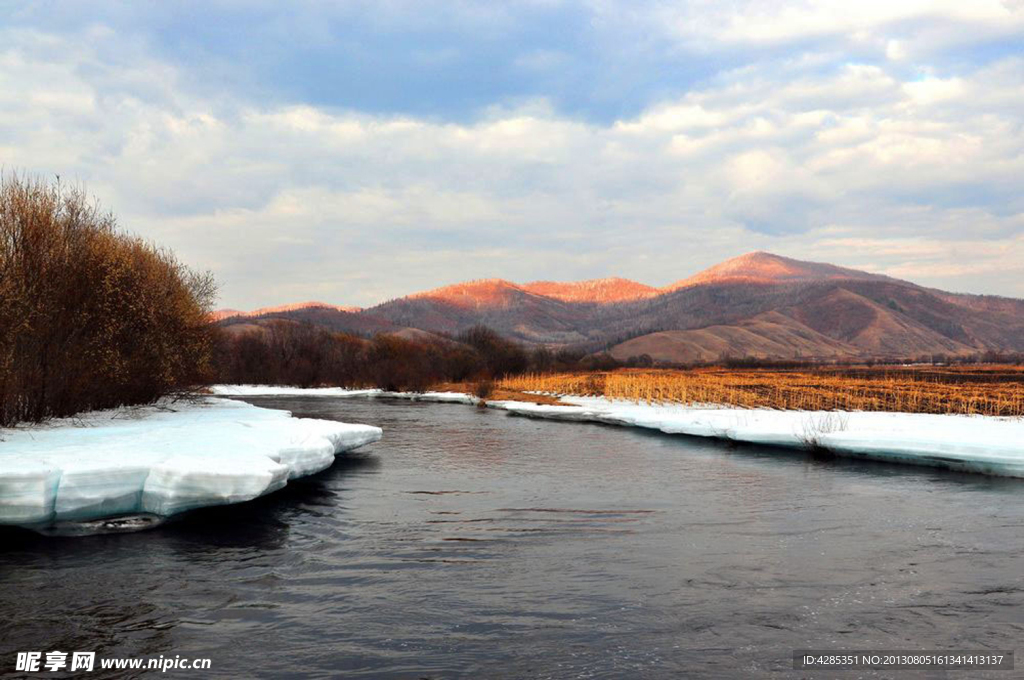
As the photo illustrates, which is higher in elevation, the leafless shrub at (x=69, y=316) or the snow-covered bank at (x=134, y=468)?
the leafless shrub at (x=69, y=316)

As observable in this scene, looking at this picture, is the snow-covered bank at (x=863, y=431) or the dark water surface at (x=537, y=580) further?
the snow-covered bank at (x=863, y=431)

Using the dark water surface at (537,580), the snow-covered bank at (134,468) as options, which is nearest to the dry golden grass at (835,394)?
the dark water surface at (537,580)

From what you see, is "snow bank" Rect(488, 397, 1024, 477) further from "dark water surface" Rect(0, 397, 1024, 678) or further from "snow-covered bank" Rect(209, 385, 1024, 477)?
"dark water surface" Rect(0, 397, 1024, 678)

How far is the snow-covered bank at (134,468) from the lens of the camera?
1170 centimetres

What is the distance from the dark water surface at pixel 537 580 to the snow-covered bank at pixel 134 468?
0.69 meters

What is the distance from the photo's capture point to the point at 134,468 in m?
12.6

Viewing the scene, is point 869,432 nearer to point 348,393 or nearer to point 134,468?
point 134,468

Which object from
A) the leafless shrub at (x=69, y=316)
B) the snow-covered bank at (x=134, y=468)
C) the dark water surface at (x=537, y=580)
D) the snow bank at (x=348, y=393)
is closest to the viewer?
the dark water surface at (x=537, y=580)

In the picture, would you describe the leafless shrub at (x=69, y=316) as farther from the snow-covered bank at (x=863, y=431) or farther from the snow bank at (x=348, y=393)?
the snow bank at (x=348, y=393)

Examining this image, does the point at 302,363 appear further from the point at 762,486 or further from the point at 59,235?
the point at 762,486

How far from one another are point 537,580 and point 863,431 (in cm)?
1802

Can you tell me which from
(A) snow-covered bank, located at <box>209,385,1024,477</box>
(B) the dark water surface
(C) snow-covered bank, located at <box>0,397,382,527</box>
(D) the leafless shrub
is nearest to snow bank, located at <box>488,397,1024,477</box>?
(A) snow-covered bank, located at <box>209,385,1024,477</box>

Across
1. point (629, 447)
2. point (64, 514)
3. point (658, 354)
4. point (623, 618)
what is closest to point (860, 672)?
point (623, 618)

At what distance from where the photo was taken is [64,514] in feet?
39.6
